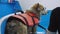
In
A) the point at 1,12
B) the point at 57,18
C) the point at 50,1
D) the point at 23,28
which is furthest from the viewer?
the point at 50,1

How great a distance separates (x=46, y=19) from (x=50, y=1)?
450mm

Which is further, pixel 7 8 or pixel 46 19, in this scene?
pixel 46 19

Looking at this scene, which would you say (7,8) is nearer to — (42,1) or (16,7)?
(16,7)

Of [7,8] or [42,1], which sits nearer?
[7,8]

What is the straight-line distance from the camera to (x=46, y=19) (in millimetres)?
2955

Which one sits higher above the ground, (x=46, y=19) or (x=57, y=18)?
(x=57, y=18)

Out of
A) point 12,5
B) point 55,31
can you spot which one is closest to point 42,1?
point 12,5

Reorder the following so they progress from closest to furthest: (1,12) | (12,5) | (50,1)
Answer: (1,12)
(12,5)
(50,1)

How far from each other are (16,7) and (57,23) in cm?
130

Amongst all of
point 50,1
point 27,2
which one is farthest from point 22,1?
point 50,1

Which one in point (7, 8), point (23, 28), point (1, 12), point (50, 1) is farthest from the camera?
point (50, 1)

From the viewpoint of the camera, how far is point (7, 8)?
8.70ft

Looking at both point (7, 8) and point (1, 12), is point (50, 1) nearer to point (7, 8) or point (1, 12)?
point (7, 8)

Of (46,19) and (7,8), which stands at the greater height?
(7,8)
